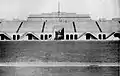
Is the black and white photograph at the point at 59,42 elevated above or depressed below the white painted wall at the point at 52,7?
below

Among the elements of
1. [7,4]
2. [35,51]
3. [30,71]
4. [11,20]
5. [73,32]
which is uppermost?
[7,4]

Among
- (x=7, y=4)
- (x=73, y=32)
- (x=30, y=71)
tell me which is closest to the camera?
(x=30, y=71)

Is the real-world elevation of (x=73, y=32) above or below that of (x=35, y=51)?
above

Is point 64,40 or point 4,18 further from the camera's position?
point 4,18

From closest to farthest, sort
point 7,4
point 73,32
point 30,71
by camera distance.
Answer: point 30,71 → point 7,4 → point 73,32

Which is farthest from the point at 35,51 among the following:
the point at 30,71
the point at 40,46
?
the point at 30,71

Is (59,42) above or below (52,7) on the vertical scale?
below

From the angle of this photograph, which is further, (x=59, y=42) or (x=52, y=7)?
(x=52, y=7)

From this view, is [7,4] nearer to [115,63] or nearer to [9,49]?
[9,49]

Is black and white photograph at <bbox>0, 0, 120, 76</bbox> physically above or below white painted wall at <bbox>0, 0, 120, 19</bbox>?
below

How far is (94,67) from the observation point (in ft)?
6.12

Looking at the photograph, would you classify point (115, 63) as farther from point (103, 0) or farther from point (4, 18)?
point (4, 18)

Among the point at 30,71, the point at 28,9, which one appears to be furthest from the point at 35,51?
the point at 28,9

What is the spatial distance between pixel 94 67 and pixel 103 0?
68 centimetres
